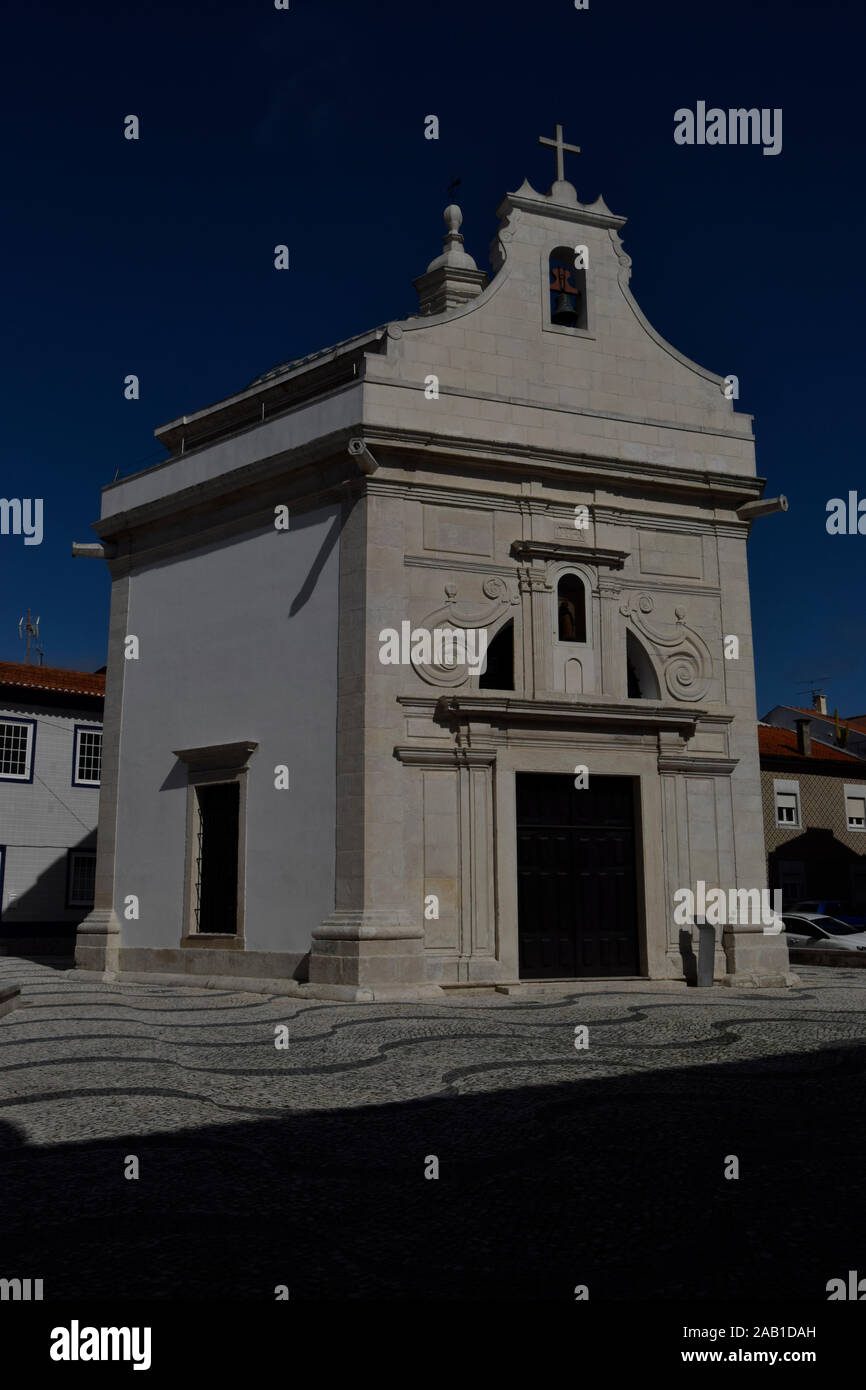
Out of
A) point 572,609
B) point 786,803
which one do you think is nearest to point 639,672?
point 572,609

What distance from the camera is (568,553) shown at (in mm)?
17203

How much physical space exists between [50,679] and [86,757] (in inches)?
103

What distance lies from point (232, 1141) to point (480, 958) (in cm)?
937

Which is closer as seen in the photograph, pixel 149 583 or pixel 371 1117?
pixel 371 1117

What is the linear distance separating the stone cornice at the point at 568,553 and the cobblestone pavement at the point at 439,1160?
7.77 m

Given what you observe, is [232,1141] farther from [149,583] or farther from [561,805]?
[149,583]

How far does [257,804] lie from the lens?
16984mm

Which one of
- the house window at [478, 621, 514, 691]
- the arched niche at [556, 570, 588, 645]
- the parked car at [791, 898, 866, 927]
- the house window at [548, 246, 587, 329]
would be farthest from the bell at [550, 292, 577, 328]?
the parked car at [791, 898, 866, 927]

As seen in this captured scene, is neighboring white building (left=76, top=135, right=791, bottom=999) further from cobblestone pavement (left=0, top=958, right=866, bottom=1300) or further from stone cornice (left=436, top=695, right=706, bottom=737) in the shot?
cobblestone pavement (left=0, top=958, right=866, bottom=1300)

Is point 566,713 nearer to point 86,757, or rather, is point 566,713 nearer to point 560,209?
point 560,209

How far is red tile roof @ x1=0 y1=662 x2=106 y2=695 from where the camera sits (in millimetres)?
30750

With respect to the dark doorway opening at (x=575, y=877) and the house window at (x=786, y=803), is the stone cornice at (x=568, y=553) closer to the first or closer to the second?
the dark doorway opening at (x=575, y=877)

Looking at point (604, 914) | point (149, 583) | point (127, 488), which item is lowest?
point (604, 914)

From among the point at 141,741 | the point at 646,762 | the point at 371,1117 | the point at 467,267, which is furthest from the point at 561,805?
the point at 467,267
